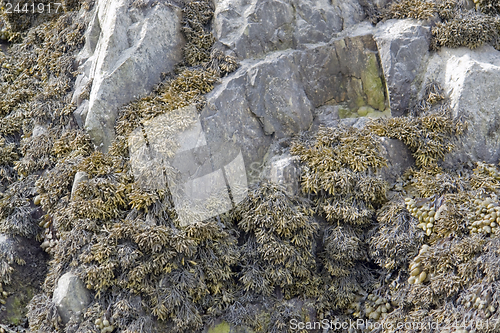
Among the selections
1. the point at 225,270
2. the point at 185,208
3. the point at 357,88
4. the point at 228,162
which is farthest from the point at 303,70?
the point at 225,270

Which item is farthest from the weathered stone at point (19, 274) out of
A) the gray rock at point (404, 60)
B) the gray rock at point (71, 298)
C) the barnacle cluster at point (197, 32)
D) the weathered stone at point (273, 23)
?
the gray rock at point (404, 60)

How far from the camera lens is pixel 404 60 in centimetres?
616

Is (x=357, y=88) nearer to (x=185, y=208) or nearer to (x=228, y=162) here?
(x=228, y=162)

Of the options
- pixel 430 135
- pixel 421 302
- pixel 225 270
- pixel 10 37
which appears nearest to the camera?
pixel 421 302

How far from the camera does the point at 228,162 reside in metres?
5.74

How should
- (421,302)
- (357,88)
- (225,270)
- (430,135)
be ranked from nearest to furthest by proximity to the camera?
(421,302) < (225,270) < (430,135) < (357,88)

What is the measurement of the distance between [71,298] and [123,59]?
3.36m

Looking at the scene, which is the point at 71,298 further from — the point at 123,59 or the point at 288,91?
the point at 288,91

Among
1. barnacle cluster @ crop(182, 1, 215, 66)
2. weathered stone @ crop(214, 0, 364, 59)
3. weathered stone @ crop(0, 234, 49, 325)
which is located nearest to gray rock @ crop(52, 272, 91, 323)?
weathered stone @ crop(0, 234, 49, 325)

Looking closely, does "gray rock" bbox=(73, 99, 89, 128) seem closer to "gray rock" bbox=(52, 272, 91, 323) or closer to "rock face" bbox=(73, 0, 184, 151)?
"rock face" bbox=(73, 0, 184, 151)

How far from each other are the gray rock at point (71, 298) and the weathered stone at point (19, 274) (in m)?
0.93

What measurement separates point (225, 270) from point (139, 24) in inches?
153

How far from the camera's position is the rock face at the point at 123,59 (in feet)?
19.1

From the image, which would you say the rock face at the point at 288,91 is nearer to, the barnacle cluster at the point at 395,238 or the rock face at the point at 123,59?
the rock face at the point at 123,59
